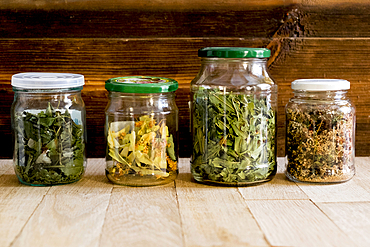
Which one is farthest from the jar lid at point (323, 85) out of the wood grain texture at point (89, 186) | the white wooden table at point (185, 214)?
the wood grain texture at point (89, 186)

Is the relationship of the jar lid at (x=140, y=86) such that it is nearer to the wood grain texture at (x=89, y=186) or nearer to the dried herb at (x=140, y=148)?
the dried herb at (x=140, y=148)

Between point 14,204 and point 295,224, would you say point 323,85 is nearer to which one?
point 295,224

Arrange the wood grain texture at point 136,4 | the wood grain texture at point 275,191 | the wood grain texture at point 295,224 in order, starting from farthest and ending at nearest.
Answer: the wood grain texture at point 136,4, the wood grain texture at point 275,191, the wood grain texture at point 295,224

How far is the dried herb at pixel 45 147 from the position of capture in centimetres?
98

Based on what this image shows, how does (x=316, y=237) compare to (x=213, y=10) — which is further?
(x=213, y=10)

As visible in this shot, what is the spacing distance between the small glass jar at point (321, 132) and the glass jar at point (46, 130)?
569mm

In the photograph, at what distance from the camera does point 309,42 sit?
1.27 metres

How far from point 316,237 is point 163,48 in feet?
2.55

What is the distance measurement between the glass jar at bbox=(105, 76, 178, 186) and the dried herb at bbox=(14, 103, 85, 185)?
3.9 inches

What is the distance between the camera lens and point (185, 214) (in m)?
0.82

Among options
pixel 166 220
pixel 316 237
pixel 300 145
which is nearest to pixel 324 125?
pixel 300 145

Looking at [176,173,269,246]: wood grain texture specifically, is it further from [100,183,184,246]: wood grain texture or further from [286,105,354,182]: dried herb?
[286,105,354,182]: dried herb

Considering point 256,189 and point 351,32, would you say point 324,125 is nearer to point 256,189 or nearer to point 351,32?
point 256,189

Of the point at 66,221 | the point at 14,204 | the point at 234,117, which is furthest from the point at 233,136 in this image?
the point at 14,204
